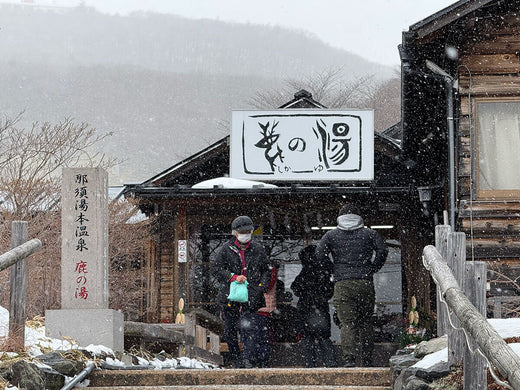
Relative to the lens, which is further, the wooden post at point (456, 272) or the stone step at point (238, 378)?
the stone step at point (238, 378)

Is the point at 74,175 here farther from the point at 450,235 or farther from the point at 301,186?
the point at 301,186

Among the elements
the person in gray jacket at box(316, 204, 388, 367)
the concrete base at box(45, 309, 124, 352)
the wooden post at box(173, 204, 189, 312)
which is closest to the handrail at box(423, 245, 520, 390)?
the person in gray jacket at box(316, 204, 388, 367)

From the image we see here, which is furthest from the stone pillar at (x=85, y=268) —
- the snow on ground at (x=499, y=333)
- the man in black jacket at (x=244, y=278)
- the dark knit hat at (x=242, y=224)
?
the snow on ground at (x=499, y=333)

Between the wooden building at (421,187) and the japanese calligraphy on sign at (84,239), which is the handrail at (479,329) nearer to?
the wooden building at (421,187)

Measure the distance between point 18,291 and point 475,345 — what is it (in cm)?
375

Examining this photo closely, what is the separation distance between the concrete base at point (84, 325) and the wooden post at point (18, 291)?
2.44 feet

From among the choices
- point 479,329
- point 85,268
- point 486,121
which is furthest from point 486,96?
point 479,329

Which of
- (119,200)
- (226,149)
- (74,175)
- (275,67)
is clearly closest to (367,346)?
(74,175)

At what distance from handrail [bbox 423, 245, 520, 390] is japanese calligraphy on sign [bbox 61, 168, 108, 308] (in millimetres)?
3417

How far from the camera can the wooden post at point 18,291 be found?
20.1 feet

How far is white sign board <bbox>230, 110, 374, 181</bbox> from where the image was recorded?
12312 millimetres

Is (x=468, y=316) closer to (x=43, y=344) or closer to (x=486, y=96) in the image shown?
(x=43, y=344)

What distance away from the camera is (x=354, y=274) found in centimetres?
759

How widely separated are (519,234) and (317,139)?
157 inches
